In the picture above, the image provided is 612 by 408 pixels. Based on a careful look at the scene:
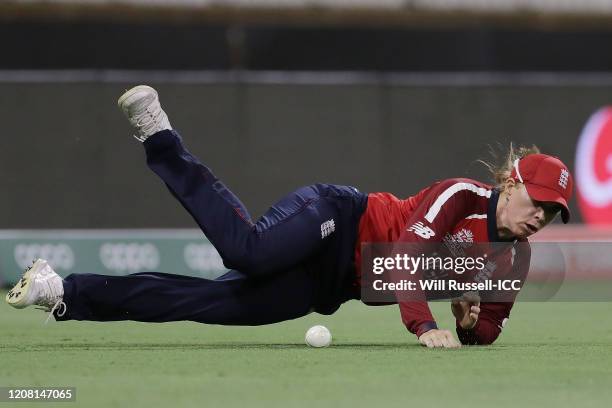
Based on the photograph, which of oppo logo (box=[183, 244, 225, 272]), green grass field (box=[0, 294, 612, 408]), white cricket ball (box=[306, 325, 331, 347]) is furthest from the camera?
oppo logo (box=[183, 244, 225, 272])

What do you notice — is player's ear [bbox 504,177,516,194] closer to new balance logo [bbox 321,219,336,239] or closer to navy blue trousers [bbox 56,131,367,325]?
navy blue trousers [bbox 56,131,367,325]

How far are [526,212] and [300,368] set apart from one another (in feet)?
4.04

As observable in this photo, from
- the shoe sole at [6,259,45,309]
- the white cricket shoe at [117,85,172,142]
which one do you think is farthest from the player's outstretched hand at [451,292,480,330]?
the shoe sole at [6,259,45,309]

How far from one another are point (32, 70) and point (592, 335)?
556 cm

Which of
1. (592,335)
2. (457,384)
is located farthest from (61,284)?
(592,335)

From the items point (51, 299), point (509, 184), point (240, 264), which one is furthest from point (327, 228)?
point (51, 299)

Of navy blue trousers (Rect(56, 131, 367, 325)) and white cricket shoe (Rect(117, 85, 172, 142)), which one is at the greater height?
white cricket shoe (Rect(117, 85, 172, 142))

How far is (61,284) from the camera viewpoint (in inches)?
194

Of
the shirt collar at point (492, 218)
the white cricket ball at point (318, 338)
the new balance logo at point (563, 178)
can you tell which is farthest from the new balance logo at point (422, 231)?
the white cricket ball at point (318, 338)

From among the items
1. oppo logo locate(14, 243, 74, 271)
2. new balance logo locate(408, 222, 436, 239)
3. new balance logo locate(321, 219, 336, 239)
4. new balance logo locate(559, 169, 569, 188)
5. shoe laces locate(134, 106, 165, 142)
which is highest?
shoe laces locate(134, 106, 165, 142)

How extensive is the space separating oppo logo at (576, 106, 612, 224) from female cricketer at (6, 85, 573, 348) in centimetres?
524

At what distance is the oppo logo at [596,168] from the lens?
33.6 ft

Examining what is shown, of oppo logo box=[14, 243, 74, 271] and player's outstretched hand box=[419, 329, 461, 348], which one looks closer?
player's outstretched hand box=[419, 329, 461, 348]

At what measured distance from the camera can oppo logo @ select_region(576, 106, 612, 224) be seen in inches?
404
